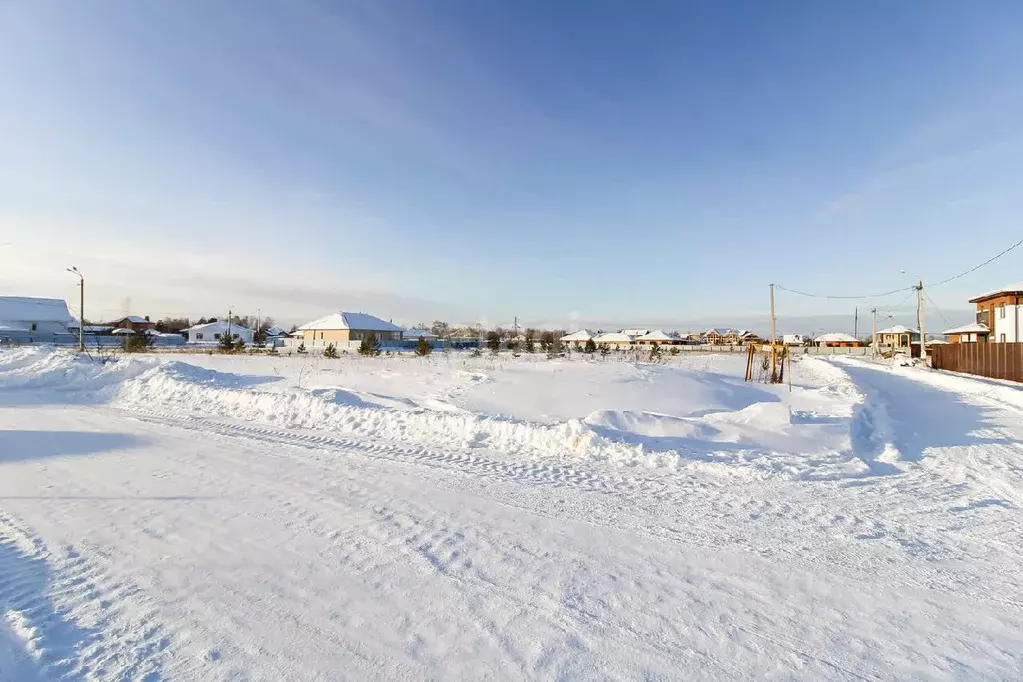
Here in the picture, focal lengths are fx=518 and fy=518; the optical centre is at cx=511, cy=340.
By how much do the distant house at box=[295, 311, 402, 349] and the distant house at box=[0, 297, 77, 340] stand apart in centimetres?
3154

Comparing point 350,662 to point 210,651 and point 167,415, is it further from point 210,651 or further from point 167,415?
point 167,415

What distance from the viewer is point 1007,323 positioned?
36.6m

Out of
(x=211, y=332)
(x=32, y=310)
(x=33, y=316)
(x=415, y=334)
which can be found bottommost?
(x=415, y=334)

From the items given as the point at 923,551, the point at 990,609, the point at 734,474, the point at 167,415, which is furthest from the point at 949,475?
the point at 167,415

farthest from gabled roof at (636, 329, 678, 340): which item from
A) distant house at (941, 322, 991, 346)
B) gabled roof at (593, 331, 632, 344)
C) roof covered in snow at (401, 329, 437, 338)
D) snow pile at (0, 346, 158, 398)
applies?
snow pile at (0, 346, 158, 398)

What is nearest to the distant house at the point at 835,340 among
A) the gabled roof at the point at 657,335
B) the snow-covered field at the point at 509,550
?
the gabled roof at the point at 657,335

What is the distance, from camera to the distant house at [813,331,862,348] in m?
102

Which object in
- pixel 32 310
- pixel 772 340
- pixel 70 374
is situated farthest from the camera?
pixel 32 310

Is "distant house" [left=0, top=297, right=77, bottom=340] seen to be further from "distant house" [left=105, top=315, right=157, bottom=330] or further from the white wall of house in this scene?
the white wall of house

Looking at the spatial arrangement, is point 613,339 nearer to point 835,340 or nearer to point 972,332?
point 835,340

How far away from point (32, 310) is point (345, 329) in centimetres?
4383

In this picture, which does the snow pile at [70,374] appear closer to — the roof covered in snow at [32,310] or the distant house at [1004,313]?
the distant house at [1004,313]

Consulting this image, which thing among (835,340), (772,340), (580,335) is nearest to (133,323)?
(580,335)

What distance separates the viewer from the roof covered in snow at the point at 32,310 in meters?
69.8
